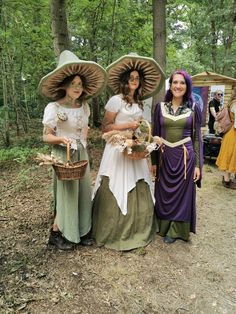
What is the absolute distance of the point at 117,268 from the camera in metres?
2.96

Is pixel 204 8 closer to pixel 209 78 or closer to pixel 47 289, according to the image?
pixel 209 78

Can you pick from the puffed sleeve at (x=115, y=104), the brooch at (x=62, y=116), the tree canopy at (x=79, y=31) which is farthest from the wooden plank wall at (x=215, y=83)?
the brooch at (x=62, y=116)

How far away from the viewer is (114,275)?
2855mm

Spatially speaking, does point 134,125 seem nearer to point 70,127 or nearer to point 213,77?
point 70,127

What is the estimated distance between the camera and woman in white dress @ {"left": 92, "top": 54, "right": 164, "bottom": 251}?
3.21 meters

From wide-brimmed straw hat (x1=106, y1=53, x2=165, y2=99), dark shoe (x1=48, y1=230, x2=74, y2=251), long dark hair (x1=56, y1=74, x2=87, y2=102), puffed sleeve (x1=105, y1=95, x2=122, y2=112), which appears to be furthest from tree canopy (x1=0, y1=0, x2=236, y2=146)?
dark shoe (x1=48, y1=230, x2=74, y2=251)

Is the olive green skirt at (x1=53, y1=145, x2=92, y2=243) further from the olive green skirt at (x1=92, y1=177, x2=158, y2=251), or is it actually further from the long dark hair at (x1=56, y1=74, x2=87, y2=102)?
the long dark hair at (x1=56, y1=74, x2=87, y2=102)

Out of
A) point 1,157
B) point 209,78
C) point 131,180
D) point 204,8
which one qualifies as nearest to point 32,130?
point 1,157

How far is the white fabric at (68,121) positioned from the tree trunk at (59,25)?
175cm

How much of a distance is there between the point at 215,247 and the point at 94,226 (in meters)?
1.39

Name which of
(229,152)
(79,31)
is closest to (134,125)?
(229,152)

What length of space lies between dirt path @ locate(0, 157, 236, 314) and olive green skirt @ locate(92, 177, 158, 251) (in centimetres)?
11

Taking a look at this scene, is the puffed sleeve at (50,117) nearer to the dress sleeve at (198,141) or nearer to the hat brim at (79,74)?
the hat brim at (79,74)

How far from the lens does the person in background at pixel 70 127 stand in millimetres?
2840
